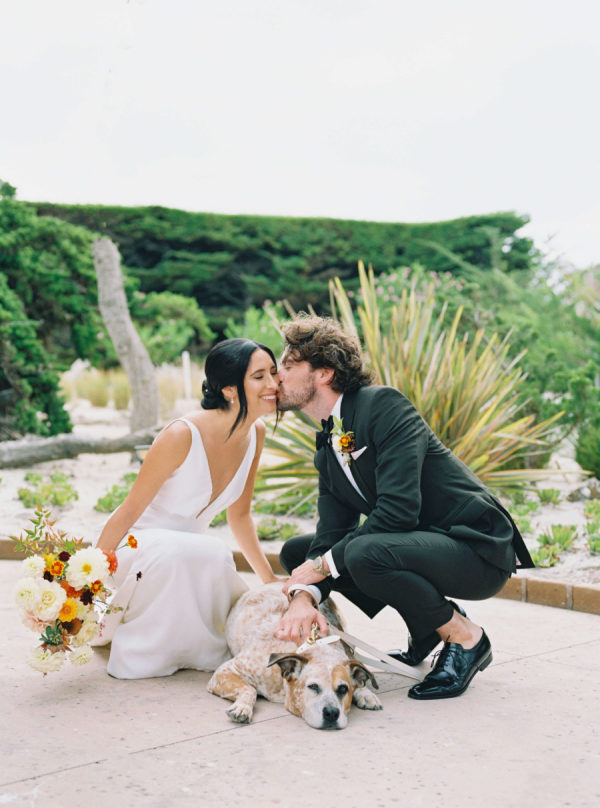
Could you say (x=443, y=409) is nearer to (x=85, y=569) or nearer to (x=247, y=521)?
(x=247, y=521)

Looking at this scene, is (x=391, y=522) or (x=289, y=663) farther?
(x=391, y=522)

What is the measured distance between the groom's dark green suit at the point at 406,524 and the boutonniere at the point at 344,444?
0.06 feet

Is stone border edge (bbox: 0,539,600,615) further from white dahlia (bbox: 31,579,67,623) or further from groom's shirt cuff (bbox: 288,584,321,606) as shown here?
white dahlia (bbox: 31,579,67,623)

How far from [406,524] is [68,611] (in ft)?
4.15

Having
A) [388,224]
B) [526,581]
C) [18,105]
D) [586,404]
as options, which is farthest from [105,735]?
[388,224]

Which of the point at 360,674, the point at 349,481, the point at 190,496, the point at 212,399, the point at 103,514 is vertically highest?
the point at 212,399

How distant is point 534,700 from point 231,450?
1.57 metres

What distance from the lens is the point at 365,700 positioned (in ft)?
10.4

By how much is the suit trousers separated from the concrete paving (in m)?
0.34

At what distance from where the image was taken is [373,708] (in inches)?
124

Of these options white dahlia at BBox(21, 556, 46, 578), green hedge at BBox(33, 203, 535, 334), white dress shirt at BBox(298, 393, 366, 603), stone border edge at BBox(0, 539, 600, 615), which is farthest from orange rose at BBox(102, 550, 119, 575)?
green hedge at BBox(33, 203, 535, 334)

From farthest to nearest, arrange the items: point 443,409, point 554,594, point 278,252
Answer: point 278,252 → point 443,409 → point 554,594

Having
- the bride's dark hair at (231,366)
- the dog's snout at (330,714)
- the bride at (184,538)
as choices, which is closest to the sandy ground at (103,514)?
the bride at (184,538)

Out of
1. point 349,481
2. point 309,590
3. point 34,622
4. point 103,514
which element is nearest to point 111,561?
point 34,622
